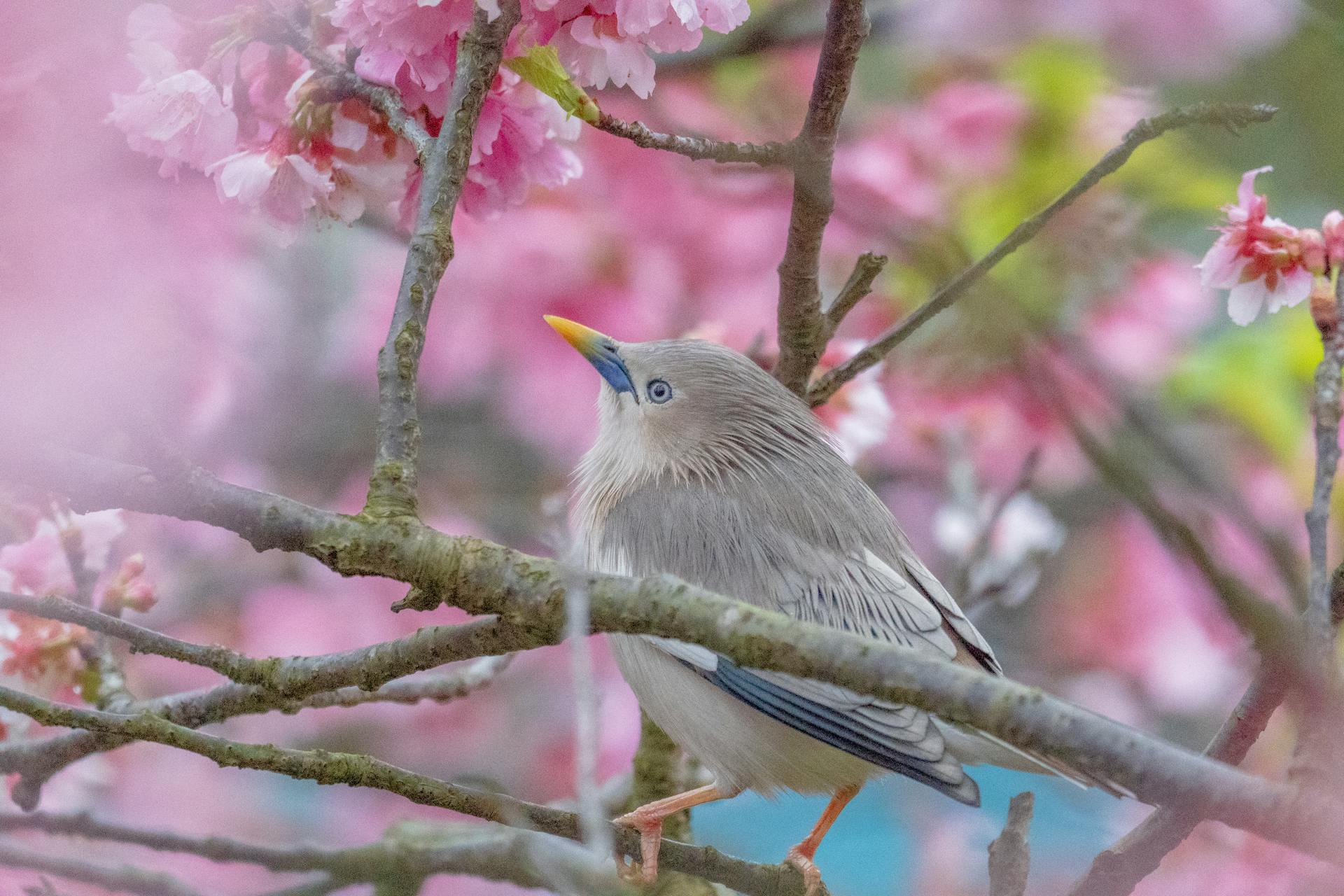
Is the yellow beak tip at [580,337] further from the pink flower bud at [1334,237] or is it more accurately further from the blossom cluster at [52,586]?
the pink flower bud at [1334,237]

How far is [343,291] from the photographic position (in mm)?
3613

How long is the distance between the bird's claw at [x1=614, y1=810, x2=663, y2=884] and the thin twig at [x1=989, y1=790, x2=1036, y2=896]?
0.33 metres

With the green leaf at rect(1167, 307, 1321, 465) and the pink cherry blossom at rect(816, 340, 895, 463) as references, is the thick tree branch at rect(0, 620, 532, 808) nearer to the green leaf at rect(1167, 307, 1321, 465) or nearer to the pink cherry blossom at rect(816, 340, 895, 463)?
the pink cherry blossom at rect(816, 340, 895, 463)

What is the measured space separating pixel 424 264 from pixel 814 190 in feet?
1.36

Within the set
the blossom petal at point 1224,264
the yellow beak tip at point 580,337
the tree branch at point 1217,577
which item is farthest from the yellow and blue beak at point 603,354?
the tree branch at point 1217,577

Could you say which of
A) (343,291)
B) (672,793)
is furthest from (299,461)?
(672,793)

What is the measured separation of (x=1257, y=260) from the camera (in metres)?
1.13

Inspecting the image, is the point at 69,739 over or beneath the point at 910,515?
beneath

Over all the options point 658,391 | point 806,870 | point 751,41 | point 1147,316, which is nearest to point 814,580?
point 806,870

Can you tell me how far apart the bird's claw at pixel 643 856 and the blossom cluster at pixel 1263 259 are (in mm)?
753

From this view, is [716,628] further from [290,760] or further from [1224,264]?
[1224,264]

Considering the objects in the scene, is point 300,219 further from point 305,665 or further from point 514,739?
point 514,739

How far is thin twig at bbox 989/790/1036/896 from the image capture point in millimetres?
1075

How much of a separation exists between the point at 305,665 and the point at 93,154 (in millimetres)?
733
